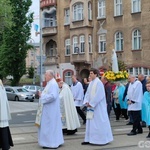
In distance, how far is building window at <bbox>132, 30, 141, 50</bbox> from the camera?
112 feet

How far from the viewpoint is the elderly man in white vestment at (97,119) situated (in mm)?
9547

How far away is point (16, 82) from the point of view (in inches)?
1945

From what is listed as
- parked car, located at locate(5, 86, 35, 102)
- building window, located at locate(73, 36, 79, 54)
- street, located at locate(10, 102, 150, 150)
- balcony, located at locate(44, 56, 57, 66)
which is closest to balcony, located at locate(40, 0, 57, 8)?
building window, located at locate(73, 36, 79, 54)

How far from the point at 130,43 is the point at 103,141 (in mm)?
26117

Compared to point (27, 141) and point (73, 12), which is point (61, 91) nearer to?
point (27, 141)

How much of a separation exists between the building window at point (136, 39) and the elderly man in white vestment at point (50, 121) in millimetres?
25851

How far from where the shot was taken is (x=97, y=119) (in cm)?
961

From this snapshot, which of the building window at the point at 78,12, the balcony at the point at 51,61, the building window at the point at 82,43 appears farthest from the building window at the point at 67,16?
the balcony at the point at 51,61

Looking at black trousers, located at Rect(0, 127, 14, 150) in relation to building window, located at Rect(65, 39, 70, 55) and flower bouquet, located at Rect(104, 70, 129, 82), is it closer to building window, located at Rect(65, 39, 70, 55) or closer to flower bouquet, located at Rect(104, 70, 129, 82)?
flower bouquet, located at Rect(104, 70, 129, 82)

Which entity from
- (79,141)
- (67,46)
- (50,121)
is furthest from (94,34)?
(50,121)

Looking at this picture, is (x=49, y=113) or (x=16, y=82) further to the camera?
(x=16, y=82)

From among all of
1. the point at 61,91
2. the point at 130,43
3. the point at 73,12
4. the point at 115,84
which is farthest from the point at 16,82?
the point at 61,91

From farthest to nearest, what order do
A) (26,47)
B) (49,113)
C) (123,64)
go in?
1. (26,47)
2. (123,64)
3. (49,113)

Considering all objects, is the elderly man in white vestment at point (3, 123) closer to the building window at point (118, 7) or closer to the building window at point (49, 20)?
the building window at point (118, 7)
